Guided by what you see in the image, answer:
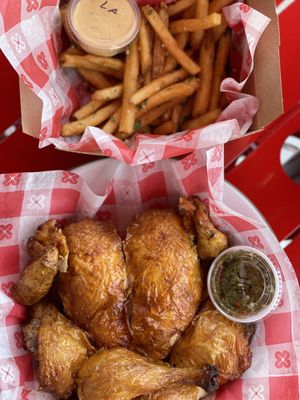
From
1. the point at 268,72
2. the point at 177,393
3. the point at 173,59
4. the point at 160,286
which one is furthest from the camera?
the point at 173,59

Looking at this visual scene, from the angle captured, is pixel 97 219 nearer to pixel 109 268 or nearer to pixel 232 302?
pixel 109 268

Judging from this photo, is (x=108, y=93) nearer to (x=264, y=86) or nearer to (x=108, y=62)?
(x=108, y=62)

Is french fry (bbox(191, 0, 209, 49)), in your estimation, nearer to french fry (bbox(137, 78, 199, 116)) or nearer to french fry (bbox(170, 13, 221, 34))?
french fry (bbox(170, 13, 221, 34))

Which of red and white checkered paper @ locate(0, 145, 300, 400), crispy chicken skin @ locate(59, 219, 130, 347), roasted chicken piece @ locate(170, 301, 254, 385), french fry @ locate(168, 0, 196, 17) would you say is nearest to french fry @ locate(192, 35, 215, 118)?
french fry @ locate(168, 0, 196, 17)

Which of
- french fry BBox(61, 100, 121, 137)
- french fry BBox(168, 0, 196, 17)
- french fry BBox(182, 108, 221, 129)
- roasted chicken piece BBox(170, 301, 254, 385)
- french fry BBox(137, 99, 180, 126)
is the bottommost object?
roasted chicken piece BBox(170, 301, 254, 385)

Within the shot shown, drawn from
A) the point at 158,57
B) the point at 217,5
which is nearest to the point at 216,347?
the point at 158,57

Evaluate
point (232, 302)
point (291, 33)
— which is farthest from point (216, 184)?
point (291, 33)
